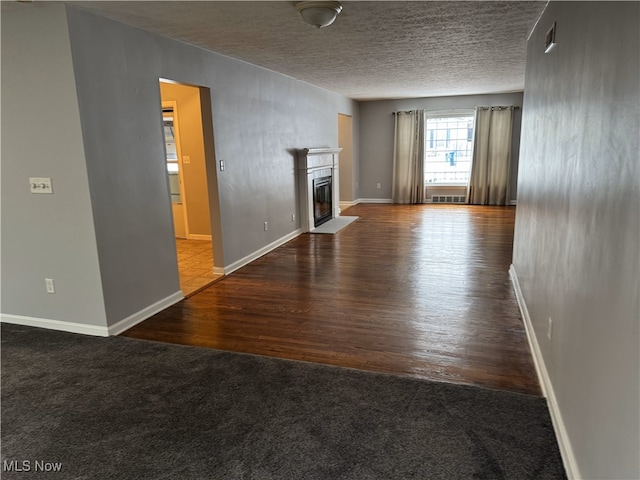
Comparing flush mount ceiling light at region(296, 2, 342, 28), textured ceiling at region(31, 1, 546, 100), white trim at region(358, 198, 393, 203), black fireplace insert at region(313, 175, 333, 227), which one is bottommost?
white trim at region(358, 198, 393, 203)

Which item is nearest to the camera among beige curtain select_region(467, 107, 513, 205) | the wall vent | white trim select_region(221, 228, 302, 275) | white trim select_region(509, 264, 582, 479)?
white trim select_region(509, 264, 582, 479)

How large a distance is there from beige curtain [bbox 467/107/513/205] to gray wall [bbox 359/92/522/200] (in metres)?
0.19

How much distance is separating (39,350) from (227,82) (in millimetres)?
3140

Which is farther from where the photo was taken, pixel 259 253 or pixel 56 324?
pixel 259 253

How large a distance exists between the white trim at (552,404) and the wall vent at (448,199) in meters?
6.58

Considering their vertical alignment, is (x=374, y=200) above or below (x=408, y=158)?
below

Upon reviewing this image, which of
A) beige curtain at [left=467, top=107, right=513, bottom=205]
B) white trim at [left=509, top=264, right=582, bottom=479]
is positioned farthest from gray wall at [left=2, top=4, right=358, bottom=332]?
beige curtain at [left=467, top=107, right=513, bottom=205]

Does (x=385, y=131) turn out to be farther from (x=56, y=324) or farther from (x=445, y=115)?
(x=56, y=324)

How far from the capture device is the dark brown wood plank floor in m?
2.78

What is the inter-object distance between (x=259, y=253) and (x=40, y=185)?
278 centimetres

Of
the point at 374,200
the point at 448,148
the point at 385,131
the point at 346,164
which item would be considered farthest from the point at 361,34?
the point at 374,200

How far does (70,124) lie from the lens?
294 centimetres

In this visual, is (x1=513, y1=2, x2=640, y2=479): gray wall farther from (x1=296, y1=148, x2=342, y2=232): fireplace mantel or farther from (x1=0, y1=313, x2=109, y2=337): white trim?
(x1=296, y1=148, x2=342, y2=232): fireplace mantel

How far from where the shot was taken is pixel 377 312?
358 centimetres
